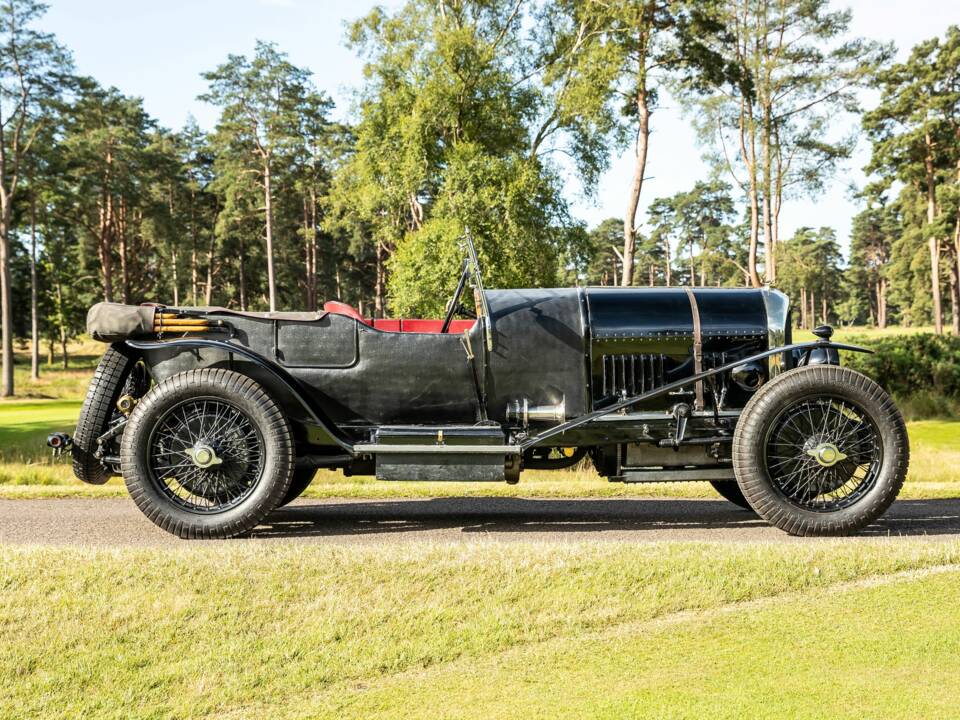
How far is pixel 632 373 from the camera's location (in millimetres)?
5477

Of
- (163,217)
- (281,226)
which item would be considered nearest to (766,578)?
(163,217)

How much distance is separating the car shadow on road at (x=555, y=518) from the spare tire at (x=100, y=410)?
1.14m

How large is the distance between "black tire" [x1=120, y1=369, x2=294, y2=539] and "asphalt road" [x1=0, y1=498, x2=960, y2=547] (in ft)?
0.49

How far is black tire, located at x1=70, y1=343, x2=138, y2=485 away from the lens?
17.5 ft

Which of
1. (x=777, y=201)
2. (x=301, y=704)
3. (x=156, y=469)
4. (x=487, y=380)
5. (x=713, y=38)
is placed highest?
(x=713, y=38)

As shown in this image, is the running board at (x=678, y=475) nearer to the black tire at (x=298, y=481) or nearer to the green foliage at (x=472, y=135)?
the black tire at (x=298, y=481)

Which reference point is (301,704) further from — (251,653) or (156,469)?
(156,469)

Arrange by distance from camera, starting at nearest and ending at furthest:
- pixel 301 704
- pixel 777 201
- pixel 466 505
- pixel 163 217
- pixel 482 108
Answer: pixel 301 704 → pixel 466 505 → pixel 482 108 → pixel 777 201 → pixel 163 217

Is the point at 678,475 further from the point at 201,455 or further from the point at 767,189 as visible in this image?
the point at 767,189

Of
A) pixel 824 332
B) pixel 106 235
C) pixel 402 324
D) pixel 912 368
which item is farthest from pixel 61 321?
pixel 824 332

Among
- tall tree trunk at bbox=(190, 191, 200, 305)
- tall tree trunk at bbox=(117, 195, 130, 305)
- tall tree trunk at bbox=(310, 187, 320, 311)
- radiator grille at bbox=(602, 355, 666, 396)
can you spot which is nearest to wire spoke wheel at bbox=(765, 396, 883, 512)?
radiator grille at bbox=(602, 355, 666, 396)

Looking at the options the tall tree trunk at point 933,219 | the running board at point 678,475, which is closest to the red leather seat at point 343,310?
the running board at point 678,475

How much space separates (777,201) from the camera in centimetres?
3117

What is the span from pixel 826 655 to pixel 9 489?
624cm
